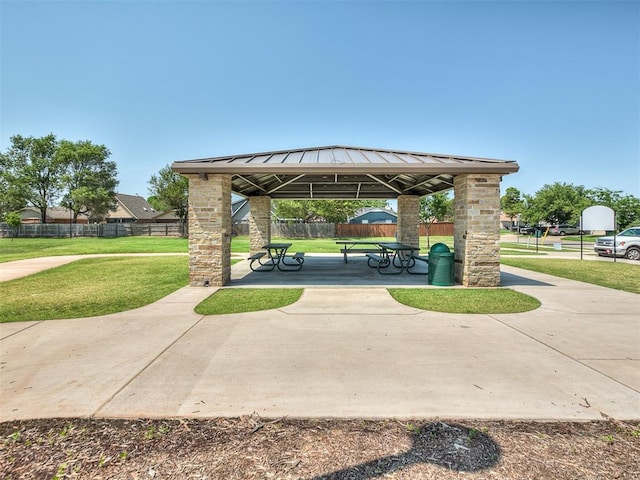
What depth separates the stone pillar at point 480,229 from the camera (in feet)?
26.8

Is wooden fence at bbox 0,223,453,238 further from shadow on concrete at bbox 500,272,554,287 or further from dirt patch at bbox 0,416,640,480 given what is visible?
dirt patch at bbox 0,416,640,480

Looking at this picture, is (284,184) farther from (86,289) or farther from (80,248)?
(80,248)

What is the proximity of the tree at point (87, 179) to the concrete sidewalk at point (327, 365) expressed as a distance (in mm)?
45009

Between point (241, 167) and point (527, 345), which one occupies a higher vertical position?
point (241, 167)

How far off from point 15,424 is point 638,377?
18.9 feet

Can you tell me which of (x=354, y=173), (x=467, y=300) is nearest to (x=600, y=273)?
(x=467, y=300)

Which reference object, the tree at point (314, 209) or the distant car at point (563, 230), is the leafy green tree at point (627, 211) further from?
the tree at point (314, 209)

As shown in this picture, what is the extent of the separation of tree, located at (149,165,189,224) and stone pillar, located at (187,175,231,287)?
92.5 ft

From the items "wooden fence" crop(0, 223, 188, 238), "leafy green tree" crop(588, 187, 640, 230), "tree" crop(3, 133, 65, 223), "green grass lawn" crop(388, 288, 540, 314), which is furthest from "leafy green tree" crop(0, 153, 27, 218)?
"leafy green tree" crop(588, 187, 640, 230)

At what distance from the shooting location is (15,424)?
260cm

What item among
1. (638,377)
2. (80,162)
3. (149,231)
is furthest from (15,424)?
(80,162)

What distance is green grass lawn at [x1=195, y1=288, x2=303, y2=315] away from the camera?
6223mm

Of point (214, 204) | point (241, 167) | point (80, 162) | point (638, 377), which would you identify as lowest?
point (638, 377)

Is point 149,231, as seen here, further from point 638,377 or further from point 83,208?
point 638,377
